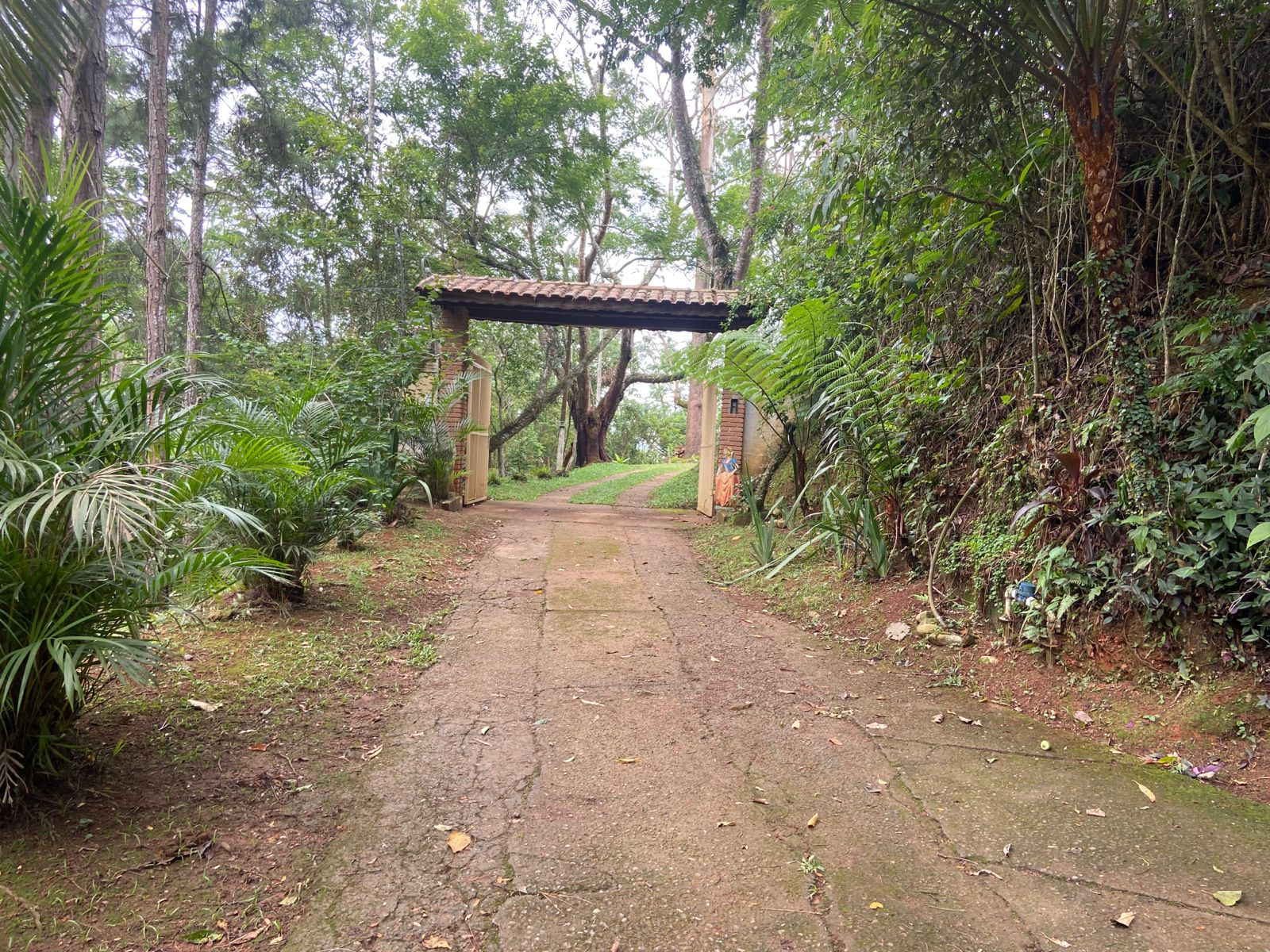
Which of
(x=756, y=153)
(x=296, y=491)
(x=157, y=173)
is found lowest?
(x=296, y=491)

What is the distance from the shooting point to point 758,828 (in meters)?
1.99

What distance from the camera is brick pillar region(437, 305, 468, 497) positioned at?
8.35 meters

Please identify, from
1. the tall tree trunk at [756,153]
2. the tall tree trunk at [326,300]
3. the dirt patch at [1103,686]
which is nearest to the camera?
the dirt patch at [1103,686]

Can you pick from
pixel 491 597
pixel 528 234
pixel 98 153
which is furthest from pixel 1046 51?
pixel 528 234

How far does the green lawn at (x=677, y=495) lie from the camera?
1043cm

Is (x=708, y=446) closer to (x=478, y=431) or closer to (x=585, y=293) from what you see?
(x=585, y=293)

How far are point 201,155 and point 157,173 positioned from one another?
339cm

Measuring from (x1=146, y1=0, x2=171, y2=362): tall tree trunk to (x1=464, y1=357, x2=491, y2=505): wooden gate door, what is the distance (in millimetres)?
4174

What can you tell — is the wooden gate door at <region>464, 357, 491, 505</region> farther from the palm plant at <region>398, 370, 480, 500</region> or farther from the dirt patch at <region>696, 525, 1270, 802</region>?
the dirt patch at <region>696, 525, 1270, 802</region>

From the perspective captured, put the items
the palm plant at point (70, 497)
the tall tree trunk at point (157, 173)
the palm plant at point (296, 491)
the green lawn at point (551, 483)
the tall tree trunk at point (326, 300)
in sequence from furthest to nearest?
the green lawn at point (551, 483)
the tall tree trunk at point (326, 300)
the tall tree trunk at point (157, 173)
the palm plant at point (296, 491)
the palm plant at point (70, 497)

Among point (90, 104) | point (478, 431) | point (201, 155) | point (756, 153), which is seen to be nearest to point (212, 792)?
point (90, 104)

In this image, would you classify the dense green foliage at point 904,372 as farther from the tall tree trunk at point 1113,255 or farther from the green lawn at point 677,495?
the green lawn at point 677,495

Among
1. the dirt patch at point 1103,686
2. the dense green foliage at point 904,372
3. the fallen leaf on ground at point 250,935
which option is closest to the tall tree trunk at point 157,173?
the dense green foliage at point 904,372

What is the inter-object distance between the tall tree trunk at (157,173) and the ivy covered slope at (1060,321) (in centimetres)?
867
